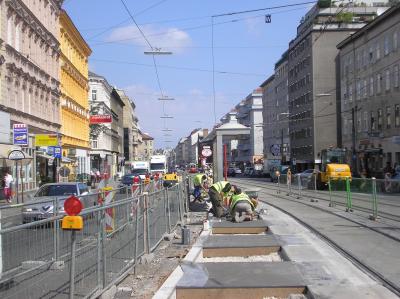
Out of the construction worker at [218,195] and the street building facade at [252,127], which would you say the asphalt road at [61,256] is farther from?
the street building facade at [252,127]

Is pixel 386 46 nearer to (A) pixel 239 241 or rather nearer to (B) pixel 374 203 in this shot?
(B) pixel 374 203

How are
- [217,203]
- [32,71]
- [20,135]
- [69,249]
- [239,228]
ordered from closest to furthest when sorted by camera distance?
[69,249], [239,228], [217,203], [20,135], [32,71]

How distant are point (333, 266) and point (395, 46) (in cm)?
4597

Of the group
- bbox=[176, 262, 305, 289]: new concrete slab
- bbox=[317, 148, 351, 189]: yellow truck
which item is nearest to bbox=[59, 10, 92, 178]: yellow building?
bbox=[317, 148, 351, 189]: yellow truck

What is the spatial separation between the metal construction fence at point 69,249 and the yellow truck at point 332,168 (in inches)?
812

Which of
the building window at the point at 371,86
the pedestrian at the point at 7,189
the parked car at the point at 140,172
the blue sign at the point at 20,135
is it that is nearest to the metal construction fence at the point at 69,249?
the pedestrian at the point at 7,189

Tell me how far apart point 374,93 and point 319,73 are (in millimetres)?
25542

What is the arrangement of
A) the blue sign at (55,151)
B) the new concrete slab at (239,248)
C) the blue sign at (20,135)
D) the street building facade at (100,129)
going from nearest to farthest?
the new concrete slab at (239,248), the blue sign at (20,135), the blue sign at (55,151), the street building facade at (100,129)

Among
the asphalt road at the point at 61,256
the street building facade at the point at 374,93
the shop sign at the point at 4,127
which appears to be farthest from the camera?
the street building facade at the point at 374,93

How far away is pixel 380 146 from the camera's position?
55344 millimetres

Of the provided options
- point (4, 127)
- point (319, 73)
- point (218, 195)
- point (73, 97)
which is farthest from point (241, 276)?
point (319, 73)

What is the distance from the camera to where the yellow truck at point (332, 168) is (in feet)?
126

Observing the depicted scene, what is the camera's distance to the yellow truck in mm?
38391

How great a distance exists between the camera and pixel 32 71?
42062 mm
